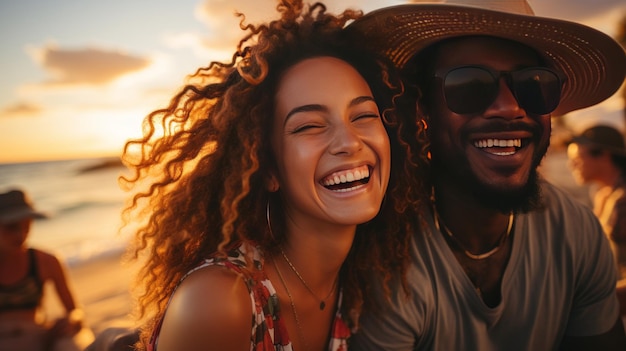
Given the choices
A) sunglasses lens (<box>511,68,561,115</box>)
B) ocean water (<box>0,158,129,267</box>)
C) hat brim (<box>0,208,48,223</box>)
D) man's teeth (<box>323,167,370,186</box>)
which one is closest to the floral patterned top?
man's teeth (<box>323,167,370,186</box>)

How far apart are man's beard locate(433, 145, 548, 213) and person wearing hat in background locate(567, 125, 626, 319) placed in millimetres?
3091

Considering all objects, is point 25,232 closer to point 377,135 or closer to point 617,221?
point 377,135

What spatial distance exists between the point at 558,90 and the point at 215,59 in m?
1.81

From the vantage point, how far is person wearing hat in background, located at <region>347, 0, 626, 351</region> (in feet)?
7.54

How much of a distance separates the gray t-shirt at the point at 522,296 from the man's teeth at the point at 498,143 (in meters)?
0.52

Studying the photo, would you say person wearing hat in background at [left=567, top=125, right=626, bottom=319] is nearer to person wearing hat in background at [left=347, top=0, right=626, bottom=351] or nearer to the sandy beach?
person wearing hat in background at [left=347, top=0, right=626, bottom=351]

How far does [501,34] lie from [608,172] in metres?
3.99

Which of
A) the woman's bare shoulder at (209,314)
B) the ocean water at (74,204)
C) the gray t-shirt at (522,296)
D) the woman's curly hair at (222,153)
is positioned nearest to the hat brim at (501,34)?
the woman's curly hair at (222,153)

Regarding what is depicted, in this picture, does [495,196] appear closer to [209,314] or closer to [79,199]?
[209,314]

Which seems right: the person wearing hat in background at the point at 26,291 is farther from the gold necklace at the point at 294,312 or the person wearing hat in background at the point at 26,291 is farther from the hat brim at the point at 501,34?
the hat brim at the point at 501,34

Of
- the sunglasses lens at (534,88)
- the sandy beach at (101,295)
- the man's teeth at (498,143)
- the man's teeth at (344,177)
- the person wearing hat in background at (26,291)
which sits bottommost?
the sandy beach at (101,295)

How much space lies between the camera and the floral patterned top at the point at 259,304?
197 centimetres

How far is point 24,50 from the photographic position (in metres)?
24.5

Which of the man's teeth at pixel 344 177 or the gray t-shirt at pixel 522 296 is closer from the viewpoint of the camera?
the man's teeth at pixel 344 177
